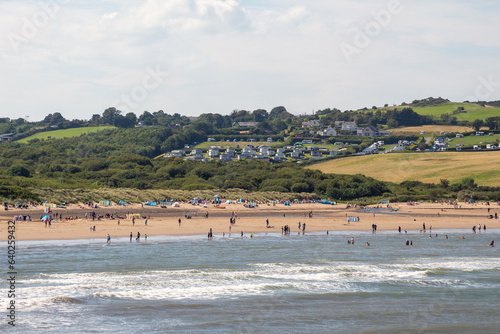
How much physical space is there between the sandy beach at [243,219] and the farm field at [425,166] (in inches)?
920

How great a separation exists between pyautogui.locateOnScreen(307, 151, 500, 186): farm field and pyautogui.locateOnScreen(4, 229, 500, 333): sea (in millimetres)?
57998

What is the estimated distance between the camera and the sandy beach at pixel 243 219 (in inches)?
1656

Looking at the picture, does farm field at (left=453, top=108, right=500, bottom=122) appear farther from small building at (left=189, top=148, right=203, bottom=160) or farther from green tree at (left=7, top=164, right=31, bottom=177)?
green tree at (left=7, top=164, right=31, bottom=177)

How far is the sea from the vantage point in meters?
20.4

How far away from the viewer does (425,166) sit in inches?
4107

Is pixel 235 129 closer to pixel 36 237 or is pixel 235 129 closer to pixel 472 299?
pixel 36 237

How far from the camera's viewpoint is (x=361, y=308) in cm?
2289

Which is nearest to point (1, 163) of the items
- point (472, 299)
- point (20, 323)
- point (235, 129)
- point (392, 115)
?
point (20, 323)

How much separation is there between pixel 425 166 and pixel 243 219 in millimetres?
62443

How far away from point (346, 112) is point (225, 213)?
486ft

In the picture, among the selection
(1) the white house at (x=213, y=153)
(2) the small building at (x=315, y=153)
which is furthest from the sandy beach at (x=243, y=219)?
(1) the white house at (x=213, y=153)

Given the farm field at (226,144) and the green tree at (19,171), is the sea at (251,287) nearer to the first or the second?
the green tree at (19,171)

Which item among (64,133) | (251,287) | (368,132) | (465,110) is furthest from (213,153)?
(251,287)

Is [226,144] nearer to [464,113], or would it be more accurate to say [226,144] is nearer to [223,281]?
[464,113]
